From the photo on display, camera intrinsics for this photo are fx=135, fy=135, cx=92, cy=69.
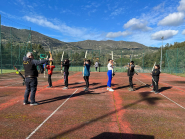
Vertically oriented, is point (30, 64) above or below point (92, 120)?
above

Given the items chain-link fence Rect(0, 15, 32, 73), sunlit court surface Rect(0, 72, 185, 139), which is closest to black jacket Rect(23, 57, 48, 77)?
sunlit court surface Rect(0, 72, 185, 139)

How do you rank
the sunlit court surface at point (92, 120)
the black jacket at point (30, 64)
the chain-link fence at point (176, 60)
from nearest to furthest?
the sunlit court surface at point (92, 120) < the black jacket at point (30, 64) < the chain-link fence at point (176, 60)

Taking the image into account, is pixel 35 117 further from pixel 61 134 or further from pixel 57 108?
pixel 61 134

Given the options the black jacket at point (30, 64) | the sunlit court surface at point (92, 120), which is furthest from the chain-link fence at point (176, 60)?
the black jacket at point (30, 64)

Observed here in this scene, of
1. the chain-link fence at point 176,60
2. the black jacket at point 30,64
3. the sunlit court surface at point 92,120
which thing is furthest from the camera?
the chain-link fence at point 176,60

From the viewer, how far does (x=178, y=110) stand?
5230 millimetres

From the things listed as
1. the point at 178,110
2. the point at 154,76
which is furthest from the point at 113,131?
the point at 154,76

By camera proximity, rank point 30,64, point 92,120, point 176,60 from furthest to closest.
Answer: point 176,60 → point 30,64 → point 92,120

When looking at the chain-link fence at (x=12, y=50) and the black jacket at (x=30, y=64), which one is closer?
the black jacket at (x=30, y=64)

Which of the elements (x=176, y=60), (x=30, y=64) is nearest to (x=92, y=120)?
(x=30, y=64)

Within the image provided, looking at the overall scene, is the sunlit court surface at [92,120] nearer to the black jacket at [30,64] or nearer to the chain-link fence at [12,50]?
the black jacket at [30,64]

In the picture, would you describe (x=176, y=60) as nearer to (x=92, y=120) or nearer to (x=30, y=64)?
(x=92, y=120)

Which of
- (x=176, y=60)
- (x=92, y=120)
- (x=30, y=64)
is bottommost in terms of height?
(x=92, y=120)

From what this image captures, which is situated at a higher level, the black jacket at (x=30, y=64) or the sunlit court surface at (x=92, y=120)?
the black jacket at (x=30, y=64)
